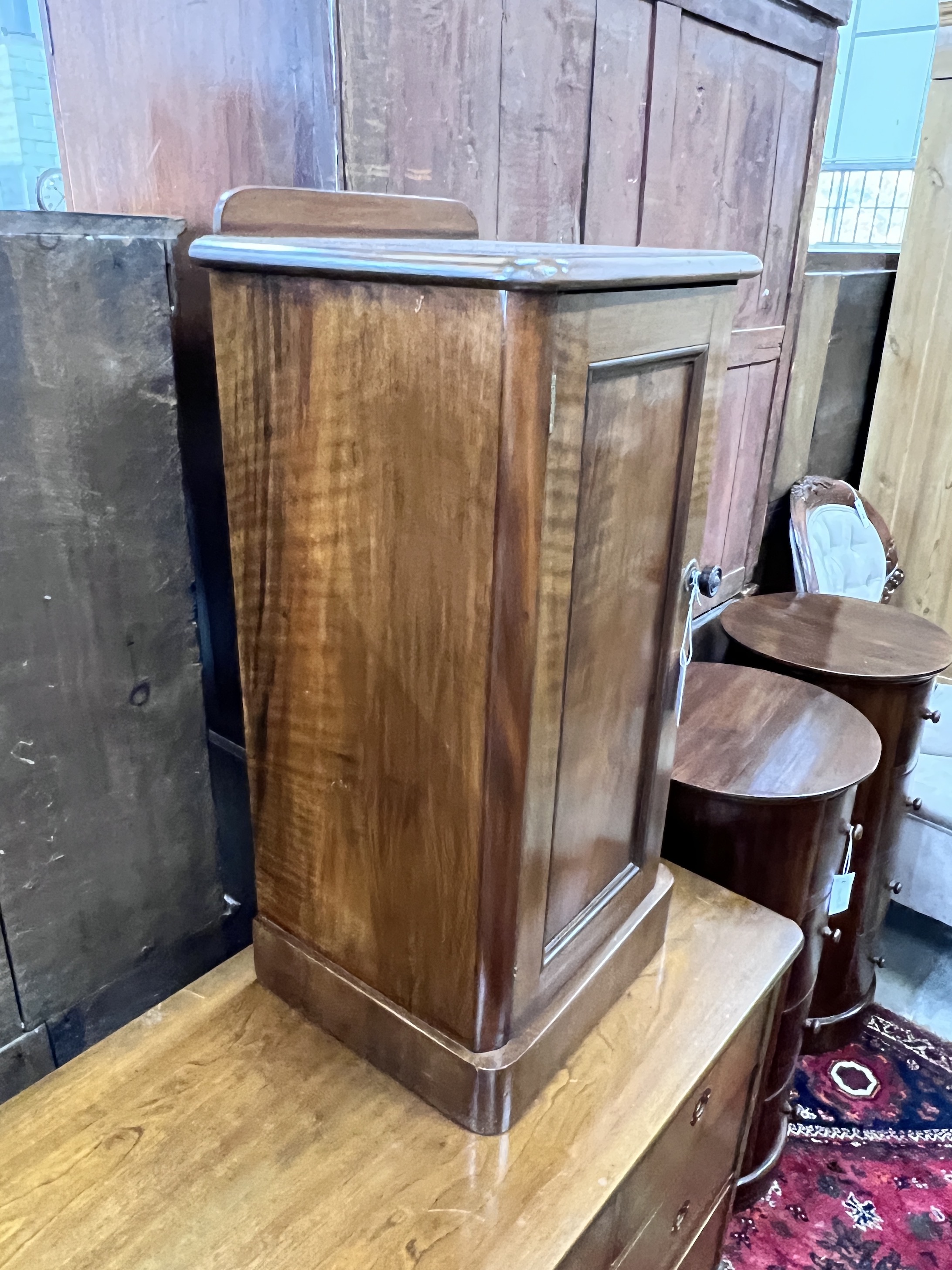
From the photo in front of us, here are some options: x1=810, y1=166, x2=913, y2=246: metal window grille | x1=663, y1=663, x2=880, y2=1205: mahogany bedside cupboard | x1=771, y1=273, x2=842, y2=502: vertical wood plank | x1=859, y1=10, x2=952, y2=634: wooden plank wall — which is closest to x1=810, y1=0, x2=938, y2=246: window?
x1=810, y1=166, x2=913, y2=246: metal window grille

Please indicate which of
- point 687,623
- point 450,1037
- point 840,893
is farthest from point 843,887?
point 450,1037

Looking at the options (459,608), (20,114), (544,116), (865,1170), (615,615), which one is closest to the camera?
(459,608)

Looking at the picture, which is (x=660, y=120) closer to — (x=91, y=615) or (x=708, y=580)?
(x=708, y=580)

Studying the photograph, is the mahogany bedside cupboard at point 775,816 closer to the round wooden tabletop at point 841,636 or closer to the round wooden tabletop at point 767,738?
the round wooden tabletop at point 767,738

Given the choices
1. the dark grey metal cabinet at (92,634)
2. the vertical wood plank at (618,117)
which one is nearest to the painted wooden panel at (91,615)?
the dark grey metal cabinet at (92,634)

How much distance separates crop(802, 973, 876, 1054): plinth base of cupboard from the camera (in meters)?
1.90

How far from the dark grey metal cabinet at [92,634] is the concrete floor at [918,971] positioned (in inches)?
65.9

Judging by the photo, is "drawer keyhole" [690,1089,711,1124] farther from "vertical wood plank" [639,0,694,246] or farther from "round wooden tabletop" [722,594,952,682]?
"vertical wood plank" [639,0,694,246]

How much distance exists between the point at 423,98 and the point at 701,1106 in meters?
1.13

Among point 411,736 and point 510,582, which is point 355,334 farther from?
point 411,736

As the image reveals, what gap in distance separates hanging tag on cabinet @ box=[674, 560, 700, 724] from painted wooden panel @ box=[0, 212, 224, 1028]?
51cm

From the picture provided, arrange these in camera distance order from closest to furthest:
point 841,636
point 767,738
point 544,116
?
point 544,116
point 767,738
point 841,636

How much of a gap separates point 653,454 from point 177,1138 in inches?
29.6

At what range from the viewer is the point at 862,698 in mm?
1732
